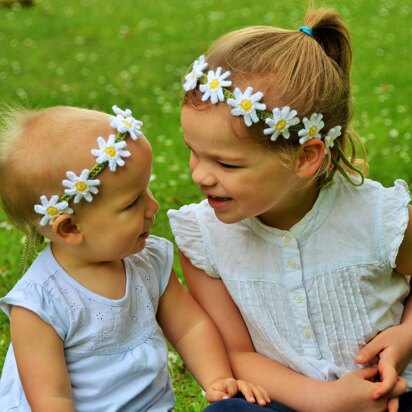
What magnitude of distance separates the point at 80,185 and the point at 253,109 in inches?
23.7

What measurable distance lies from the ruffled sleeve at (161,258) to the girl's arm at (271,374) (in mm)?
103

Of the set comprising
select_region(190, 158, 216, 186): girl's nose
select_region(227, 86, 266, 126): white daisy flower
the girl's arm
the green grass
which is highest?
select_region(227, 86, 266, 126): white daisy flower

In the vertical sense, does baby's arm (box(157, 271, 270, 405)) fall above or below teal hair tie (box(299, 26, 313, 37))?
below

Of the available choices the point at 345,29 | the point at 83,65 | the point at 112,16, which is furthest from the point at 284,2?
the point at 345,29

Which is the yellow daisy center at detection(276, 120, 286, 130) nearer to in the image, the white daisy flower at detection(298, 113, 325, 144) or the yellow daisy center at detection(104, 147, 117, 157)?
the white daisy flower at detection(298, 113, 325, 144)

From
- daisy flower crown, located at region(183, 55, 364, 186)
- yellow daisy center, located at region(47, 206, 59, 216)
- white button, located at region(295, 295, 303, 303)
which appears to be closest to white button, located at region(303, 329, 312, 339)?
white button, located at region(295, 295, 303, 303)

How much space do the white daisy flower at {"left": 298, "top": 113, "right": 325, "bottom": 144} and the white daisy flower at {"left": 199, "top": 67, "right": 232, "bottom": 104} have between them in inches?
11.2

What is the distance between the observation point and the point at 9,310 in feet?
9.34

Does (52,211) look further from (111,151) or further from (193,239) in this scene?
(193,239)

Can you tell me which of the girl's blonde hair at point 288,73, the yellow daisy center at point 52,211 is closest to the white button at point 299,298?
the girl's blonde hair at point 288,73

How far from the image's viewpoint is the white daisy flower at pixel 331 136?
2924 mm

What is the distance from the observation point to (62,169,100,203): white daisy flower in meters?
2.69

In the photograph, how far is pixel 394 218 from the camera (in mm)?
3025

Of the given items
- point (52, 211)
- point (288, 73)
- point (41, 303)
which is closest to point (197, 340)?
point (41, 303)
